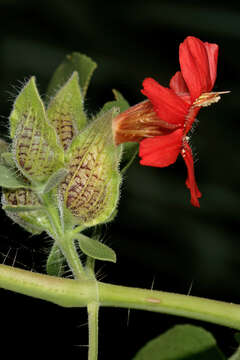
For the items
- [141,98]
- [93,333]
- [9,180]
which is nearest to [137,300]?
[93,333]

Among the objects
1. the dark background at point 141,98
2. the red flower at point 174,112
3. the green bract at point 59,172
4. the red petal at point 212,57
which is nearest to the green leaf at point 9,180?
the green bract at point 59,172

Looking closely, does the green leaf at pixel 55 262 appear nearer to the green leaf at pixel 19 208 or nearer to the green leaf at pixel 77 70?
the green leaf at pixel 19 208

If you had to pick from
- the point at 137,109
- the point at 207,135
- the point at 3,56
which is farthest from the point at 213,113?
the point at 137,109

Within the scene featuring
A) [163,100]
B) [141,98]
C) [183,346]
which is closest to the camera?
[163,100]

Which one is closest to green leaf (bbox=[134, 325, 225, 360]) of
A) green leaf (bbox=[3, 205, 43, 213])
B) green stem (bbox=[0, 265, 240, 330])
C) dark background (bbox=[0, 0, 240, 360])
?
green stem (bbox=[0, 265, 240, 330])

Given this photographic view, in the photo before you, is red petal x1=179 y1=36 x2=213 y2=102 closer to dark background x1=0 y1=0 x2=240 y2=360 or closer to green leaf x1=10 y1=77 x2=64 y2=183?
green leaf x1=10 y1=77 x2=64 y2=183

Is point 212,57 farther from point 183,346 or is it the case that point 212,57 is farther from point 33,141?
point 183,346

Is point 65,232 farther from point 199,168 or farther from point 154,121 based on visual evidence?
point 199,168
